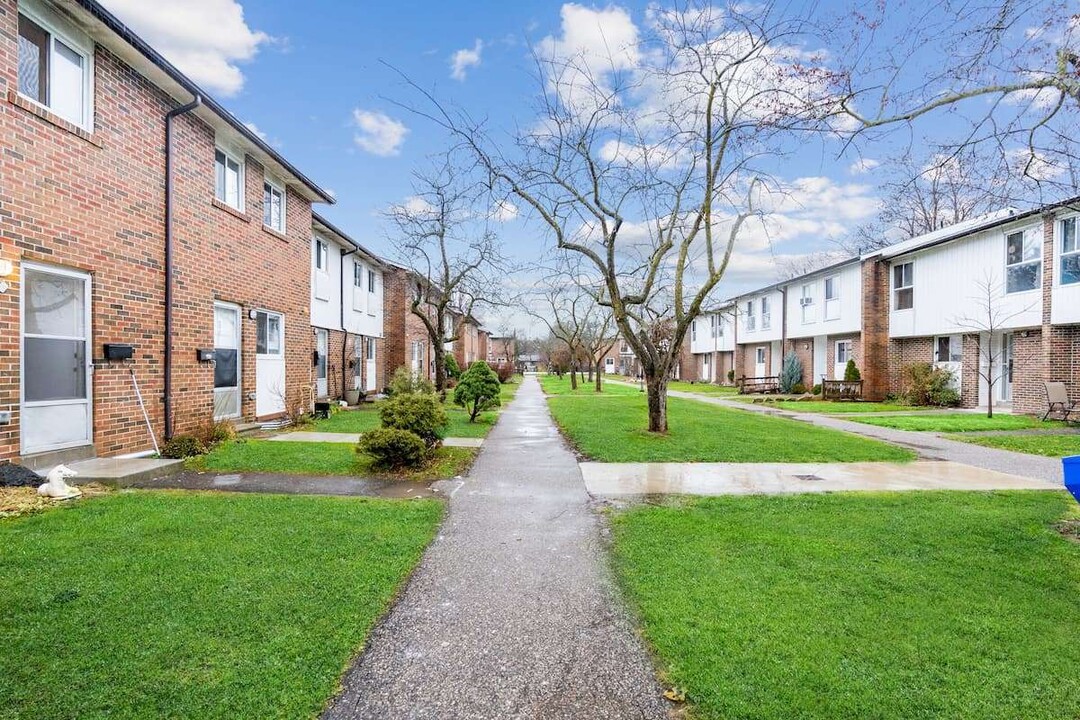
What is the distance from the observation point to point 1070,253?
14.0 m

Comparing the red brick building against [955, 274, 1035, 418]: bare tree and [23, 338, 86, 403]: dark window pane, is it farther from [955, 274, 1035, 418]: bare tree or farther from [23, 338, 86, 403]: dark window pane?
[955, 274, 1035, 418]: bare tree

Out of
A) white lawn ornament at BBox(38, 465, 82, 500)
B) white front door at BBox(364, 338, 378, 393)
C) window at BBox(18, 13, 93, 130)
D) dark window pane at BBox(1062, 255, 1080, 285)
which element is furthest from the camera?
white front door at BBox(364, 338, 378, 393)

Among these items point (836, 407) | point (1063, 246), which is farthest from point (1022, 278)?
point (836, 407)

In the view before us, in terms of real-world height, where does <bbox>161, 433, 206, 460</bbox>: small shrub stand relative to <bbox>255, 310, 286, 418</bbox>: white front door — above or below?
below

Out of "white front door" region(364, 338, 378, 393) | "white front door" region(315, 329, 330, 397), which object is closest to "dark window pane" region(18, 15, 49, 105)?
"white front door" region(315, 329, 330, 397)

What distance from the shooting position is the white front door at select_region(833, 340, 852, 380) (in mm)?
23984

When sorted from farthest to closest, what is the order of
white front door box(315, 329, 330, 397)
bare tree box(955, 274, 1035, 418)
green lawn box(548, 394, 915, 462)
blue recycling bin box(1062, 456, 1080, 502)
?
white front door box(315, 329, 330, 397) → bare tree box(955, 274, 1035, 418) → green lawn box(548, 394, 915, 462) → blue recycling bin box(1062, 456, 1080, 502)

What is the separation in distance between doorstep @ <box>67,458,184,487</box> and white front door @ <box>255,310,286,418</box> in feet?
13.7

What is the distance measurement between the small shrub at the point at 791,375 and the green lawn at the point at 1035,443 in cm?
1493

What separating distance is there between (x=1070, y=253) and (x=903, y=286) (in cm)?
669

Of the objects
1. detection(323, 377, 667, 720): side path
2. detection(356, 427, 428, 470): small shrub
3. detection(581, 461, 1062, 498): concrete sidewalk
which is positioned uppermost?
detection(356, 427, 428, 470): small shrub

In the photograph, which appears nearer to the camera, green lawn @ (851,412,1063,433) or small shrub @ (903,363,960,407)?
green lawn @ (851,412,1063,433)

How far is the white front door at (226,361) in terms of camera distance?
9.95 meters

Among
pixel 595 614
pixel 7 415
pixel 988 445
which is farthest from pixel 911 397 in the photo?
pixel 7 415
